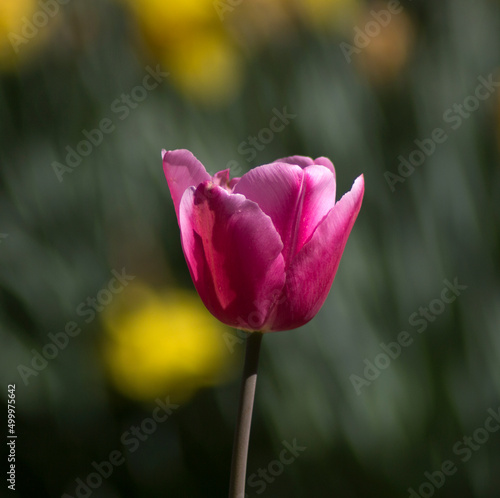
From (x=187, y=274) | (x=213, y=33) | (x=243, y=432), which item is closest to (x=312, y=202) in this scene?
(x=243, y=432)

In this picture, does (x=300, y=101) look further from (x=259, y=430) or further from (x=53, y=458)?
(x=53, y=458)

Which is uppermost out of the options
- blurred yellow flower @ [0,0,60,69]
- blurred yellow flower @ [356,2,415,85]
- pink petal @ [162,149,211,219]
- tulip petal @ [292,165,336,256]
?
blurred yellow flower @ [0,0,60,69]

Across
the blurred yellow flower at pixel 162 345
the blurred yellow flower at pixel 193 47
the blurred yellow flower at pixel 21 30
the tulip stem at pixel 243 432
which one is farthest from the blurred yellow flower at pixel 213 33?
the tulip stem at pixel 243 432

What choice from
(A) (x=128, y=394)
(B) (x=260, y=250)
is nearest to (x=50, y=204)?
(A) (x=128, y=394)

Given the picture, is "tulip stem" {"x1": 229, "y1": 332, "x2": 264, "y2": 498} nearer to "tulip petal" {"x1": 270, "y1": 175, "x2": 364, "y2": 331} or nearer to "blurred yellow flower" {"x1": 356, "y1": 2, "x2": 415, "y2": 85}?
"tulip petal" {"x1": 270, "y1": 175, "x2": 364, "y2": 331}

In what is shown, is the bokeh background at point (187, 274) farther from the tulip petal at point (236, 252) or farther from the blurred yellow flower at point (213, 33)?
the tulip petal at point (236, 252)

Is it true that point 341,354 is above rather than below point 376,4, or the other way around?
below

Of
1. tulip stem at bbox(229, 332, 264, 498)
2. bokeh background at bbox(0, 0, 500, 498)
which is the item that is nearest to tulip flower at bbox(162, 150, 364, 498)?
tulip stem at bbox(229, 332, 264, 498)
